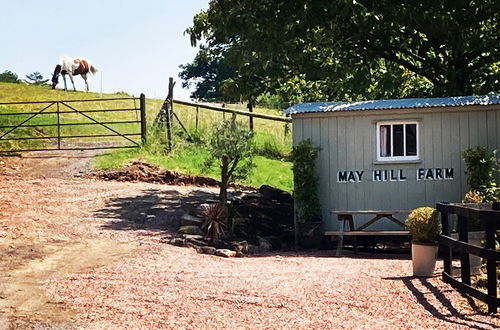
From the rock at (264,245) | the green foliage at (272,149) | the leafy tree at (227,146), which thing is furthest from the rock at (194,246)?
the green foliage at (272,149)

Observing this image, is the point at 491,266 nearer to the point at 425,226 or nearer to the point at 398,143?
the point at 425,226

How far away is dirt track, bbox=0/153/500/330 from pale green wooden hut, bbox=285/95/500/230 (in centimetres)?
179

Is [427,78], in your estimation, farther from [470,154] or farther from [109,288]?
[109,288]

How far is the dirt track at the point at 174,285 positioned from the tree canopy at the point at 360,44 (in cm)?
536

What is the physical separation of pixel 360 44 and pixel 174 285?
10.9 metres

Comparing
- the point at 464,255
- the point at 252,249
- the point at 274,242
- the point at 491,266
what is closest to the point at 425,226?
the point at 464,255

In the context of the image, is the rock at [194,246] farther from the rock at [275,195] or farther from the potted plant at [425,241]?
the rock at [275,195]

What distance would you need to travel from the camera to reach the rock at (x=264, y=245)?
14483 millimetres

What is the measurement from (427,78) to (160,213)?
27.7ft

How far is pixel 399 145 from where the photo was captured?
15250 mm

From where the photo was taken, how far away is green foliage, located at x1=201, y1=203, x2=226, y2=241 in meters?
14.2

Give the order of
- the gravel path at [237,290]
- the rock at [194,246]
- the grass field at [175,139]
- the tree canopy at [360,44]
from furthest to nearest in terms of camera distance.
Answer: the grass field at [175,139] < the tree canopy at [360,44] < the rock at [194,246] < the gravel path at [237,290]

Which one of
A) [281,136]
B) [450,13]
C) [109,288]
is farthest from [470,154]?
[281,136]

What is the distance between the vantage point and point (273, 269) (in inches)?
442
